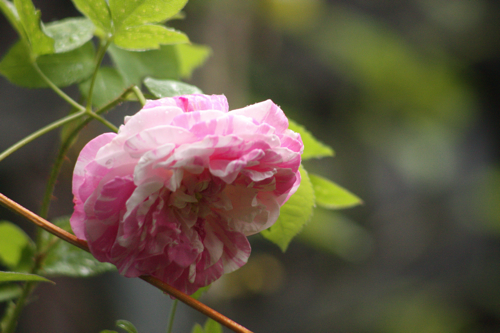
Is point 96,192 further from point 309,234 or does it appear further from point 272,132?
point 309,234

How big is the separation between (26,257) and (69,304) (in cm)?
90

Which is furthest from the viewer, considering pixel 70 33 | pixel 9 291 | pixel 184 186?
pixel 9 291

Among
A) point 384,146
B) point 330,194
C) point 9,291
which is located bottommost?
point 384,146

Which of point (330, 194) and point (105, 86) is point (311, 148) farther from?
point (105, 86)

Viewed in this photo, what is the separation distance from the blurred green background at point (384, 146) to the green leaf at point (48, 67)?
1.35 meters

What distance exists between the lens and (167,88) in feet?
1.01

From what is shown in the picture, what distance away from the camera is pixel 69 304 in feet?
4.02

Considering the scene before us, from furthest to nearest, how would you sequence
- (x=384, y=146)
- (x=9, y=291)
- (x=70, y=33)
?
(x=384, y=146) < (x=9, y=291) < (x=70, y=33)

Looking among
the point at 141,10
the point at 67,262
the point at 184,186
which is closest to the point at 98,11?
the point at 141,10

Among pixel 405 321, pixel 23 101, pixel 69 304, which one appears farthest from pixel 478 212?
pixel 23 101

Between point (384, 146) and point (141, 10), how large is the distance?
2224 mm

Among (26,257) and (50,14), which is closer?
(26,257)

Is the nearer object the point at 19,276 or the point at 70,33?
the point at 19,276

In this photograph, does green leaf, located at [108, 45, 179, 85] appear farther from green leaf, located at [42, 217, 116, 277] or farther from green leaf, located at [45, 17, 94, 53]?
green leaf, located at [42, 217, 116, 277]
